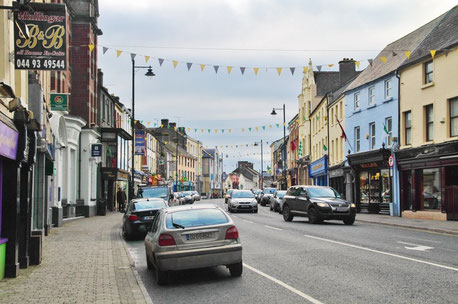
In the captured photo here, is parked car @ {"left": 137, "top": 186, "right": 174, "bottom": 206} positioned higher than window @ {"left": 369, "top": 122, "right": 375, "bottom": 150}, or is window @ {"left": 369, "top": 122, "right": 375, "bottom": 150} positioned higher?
window @ {"left": 369, "top": 122, "right": 375, "bottom": 150}

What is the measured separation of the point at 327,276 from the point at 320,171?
4357 centimetres

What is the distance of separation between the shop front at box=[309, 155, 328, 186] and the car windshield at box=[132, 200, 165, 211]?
32.0 m

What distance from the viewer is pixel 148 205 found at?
20.2 meters

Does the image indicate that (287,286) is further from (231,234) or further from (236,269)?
(231,234)

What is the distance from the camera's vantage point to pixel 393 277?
9.63 meters

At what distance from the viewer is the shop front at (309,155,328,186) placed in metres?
50.8

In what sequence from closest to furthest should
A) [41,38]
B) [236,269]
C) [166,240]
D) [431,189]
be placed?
[166,240], [236,269], [41,38], [431,189]

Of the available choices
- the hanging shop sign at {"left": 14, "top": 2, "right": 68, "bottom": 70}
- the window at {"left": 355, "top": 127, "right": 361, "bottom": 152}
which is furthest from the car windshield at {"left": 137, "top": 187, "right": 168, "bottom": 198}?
the hanging shop sign at {"left": 14, "top": 2, "right": 68, "bottom": 70}

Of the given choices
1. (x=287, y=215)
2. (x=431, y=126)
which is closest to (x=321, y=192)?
(x=287, y=215)

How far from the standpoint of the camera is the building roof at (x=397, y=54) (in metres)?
32.8

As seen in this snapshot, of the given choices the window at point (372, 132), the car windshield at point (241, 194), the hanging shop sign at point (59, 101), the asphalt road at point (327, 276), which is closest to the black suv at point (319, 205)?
the asphalt road at point (327, 276)

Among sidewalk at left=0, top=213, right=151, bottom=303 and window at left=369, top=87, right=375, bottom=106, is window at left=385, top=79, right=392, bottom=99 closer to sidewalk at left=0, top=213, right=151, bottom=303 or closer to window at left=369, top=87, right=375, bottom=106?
window at left=369, top=87, right=375, bottom=106

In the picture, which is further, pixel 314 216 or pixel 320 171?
pixel 320 171

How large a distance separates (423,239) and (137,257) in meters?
9.05
